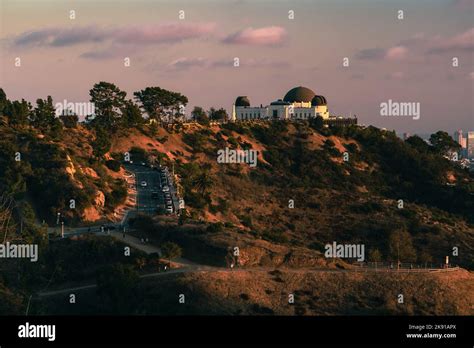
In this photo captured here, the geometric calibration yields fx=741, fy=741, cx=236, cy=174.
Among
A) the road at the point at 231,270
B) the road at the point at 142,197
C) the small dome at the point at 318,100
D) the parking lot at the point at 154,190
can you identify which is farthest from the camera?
the small dome at the point at 318,100

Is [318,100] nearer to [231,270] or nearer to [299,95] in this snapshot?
[299,95]

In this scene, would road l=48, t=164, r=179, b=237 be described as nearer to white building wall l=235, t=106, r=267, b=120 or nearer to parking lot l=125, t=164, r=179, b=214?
parking lot l=125, t=164, r=179, b=214

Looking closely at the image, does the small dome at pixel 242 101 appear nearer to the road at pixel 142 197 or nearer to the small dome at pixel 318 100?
the small dome at pixel 318 100

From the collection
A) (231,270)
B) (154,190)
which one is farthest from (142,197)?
A: (231,270)

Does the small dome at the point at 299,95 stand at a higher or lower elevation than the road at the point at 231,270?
higher

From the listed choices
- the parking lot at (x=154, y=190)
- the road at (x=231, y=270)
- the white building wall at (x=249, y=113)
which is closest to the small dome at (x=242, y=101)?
the white building wall at (x=249, y=113)

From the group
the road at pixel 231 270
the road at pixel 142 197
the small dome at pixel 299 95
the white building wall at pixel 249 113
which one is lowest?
the road at pixel 231 270

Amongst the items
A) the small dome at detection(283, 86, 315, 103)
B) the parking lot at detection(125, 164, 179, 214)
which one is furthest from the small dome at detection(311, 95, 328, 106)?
the parking lot at detection(125, 164, 179, 214)

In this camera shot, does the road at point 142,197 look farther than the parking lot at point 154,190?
No

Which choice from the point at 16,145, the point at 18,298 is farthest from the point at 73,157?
the point at 18,298
